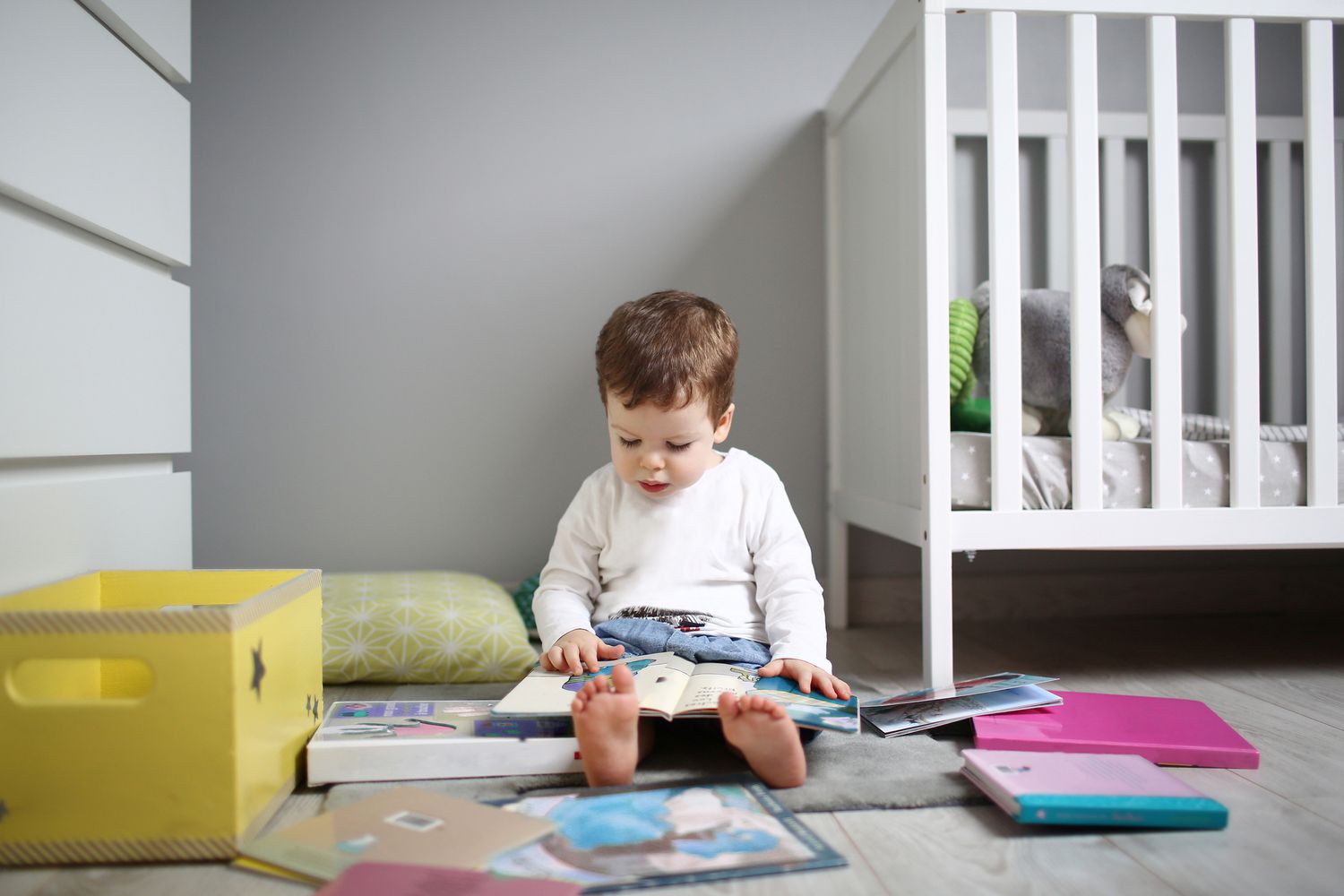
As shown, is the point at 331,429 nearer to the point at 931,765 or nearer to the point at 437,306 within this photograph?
the point at 437,306

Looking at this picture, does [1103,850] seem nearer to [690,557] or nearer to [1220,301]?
[690,557]

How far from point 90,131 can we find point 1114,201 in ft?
5.72

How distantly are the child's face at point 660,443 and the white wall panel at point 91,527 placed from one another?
1.97 feet

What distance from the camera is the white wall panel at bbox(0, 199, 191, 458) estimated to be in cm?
99

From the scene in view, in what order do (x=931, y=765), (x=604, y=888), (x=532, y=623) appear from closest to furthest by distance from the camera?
(x=604, y=888), (x=931, y=765), (x=532, y=623)

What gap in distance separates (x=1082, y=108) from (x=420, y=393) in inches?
46.8

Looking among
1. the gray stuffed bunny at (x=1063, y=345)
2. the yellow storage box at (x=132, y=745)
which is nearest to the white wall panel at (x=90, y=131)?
the yellow storage box at (x=132, y=745)

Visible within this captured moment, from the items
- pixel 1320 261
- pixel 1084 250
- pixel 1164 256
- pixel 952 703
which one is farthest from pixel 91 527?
pixel 1320 261

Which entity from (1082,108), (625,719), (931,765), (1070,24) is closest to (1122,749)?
(931,765)

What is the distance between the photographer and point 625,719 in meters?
0.88

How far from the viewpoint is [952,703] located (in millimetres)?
1125

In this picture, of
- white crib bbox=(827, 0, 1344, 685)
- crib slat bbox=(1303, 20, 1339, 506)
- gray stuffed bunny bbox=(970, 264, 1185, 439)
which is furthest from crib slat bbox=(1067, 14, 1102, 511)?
crib slat bbox=(1303, 20, 1339, 506)

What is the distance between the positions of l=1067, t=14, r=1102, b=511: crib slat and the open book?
548mm

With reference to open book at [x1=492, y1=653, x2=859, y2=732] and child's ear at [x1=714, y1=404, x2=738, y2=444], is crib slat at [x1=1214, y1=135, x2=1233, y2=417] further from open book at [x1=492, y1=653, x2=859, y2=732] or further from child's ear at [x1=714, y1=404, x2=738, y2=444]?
open book at [x1=492, y1=653, x2=859, y2=732]
